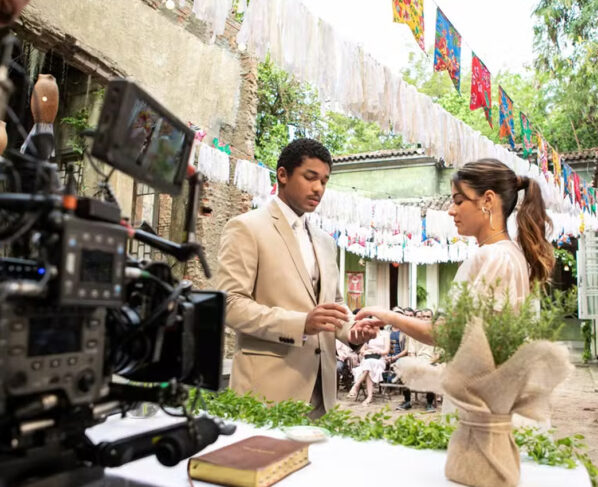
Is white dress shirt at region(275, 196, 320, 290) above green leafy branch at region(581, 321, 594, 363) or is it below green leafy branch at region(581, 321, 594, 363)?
above

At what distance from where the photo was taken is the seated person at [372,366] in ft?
29.6

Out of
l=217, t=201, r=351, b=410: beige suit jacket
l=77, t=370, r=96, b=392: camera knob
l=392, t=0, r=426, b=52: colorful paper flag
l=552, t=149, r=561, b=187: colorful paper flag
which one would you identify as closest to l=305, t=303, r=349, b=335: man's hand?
l=217, t=201, r=351, b=410: beige suit jacket

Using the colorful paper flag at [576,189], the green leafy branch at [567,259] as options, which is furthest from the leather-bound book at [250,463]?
the green leafy branch at [567,259]

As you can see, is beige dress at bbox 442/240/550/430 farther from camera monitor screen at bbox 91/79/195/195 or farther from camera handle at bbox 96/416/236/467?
camera monitor screen at bbox 91/79/195/195

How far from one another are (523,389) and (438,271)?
17337 mm

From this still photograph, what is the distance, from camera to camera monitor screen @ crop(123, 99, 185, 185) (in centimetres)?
98

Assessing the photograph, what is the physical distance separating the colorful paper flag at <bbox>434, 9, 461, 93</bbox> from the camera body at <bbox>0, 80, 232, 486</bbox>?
455 cm

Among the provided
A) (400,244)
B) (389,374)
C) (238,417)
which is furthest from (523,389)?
(400,244)

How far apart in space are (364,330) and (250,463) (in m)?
1.07

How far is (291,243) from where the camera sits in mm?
2459

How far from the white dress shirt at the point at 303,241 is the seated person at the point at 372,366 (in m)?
6.68

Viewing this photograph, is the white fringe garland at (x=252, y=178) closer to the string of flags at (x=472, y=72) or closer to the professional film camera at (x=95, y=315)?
the string of flags at (x=472, y=72)

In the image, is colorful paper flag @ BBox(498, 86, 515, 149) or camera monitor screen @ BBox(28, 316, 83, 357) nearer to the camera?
camera monitor screen @ BBox(28, 316, 83, 357)

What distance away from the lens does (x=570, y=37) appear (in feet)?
53.8
